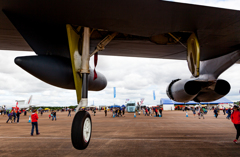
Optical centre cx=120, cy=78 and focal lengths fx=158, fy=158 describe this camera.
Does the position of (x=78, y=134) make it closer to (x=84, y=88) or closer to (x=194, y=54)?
(x=84, y=88)

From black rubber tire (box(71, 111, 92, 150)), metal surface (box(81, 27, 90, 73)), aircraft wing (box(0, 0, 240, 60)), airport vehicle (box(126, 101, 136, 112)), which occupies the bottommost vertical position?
airport vehicle (box(126, 101, 136, 112))

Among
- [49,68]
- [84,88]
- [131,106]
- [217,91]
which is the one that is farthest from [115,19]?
[131,106]

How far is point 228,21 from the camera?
3.59 metres

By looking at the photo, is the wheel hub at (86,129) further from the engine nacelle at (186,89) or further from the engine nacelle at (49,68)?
the engine nacelle at (186,89)

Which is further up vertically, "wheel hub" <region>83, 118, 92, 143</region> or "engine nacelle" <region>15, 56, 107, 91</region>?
"engine nacelle" <region>15, 56, 107, 91</region>

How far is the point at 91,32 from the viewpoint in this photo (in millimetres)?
4629

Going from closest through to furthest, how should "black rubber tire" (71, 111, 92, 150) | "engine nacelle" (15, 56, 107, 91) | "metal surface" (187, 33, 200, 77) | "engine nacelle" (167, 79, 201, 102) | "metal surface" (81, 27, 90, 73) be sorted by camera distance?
1. "black rubber tire" (71, 111, 92, 150)
2. "engine nacelle" (15, 56, 107, 91)
3. "metal surface" (187, 33, 200, 77)
4. "metal surface" (81, 27, 90, 73)
5. "engine nacelle" (167, 79, 201, 102)

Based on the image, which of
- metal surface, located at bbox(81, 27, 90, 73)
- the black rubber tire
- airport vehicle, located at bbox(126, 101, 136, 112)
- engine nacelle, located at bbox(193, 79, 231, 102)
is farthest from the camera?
airport vehicle, located at bbox(126, 101, 136, 112)

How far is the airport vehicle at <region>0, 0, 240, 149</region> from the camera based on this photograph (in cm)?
327

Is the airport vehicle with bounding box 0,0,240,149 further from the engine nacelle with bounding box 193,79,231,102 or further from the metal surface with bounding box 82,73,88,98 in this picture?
the engine nacelle with bounding box 193,79,231,102

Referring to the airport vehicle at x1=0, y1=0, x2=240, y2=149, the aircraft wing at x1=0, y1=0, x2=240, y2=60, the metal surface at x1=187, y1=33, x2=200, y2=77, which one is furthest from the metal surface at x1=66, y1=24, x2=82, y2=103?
the metal surface at x1=187, y1=33, x2=200, y2=77

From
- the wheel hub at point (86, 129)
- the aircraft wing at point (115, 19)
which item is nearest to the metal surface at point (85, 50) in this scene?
the aircraft wing at point (115, 19)

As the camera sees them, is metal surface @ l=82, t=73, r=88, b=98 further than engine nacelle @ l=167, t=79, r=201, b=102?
No

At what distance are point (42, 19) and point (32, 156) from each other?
3.60 metres
